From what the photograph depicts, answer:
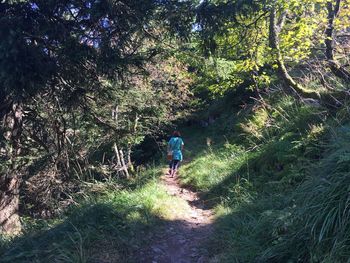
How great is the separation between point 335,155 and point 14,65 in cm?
483

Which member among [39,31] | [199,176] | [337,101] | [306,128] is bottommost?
[199,176]

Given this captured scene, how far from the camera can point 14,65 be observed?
6.16 m

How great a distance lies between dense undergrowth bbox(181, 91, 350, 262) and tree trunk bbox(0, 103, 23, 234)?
4405mm

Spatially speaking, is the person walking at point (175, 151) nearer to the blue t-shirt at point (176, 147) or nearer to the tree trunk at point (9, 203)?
the blue t-shirt at point (176, 147)

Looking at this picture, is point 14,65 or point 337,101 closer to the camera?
point 14,65

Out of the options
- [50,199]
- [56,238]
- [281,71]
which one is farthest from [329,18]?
[50,199]

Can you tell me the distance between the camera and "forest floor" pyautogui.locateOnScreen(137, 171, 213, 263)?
5.80 m

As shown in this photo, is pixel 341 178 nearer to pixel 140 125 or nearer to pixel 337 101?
pixel 337 101

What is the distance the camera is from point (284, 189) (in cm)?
691

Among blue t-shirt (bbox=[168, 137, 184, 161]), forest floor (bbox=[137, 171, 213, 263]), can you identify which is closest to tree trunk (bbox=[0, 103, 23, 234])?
forest floor (bbox=[137, 171, 213, 263])

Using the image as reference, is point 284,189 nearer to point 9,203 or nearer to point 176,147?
point 9,203

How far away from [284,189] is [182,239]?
6.53 feet

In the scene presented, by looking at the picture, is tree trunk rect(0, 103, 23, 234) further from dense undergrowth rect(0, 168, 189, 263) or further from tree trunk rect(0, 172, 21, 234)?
dense undergrowth rect(0, 168, 189, 263)

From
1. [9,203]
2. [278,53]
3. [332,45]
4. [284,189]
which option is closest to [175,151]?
[278,53]
